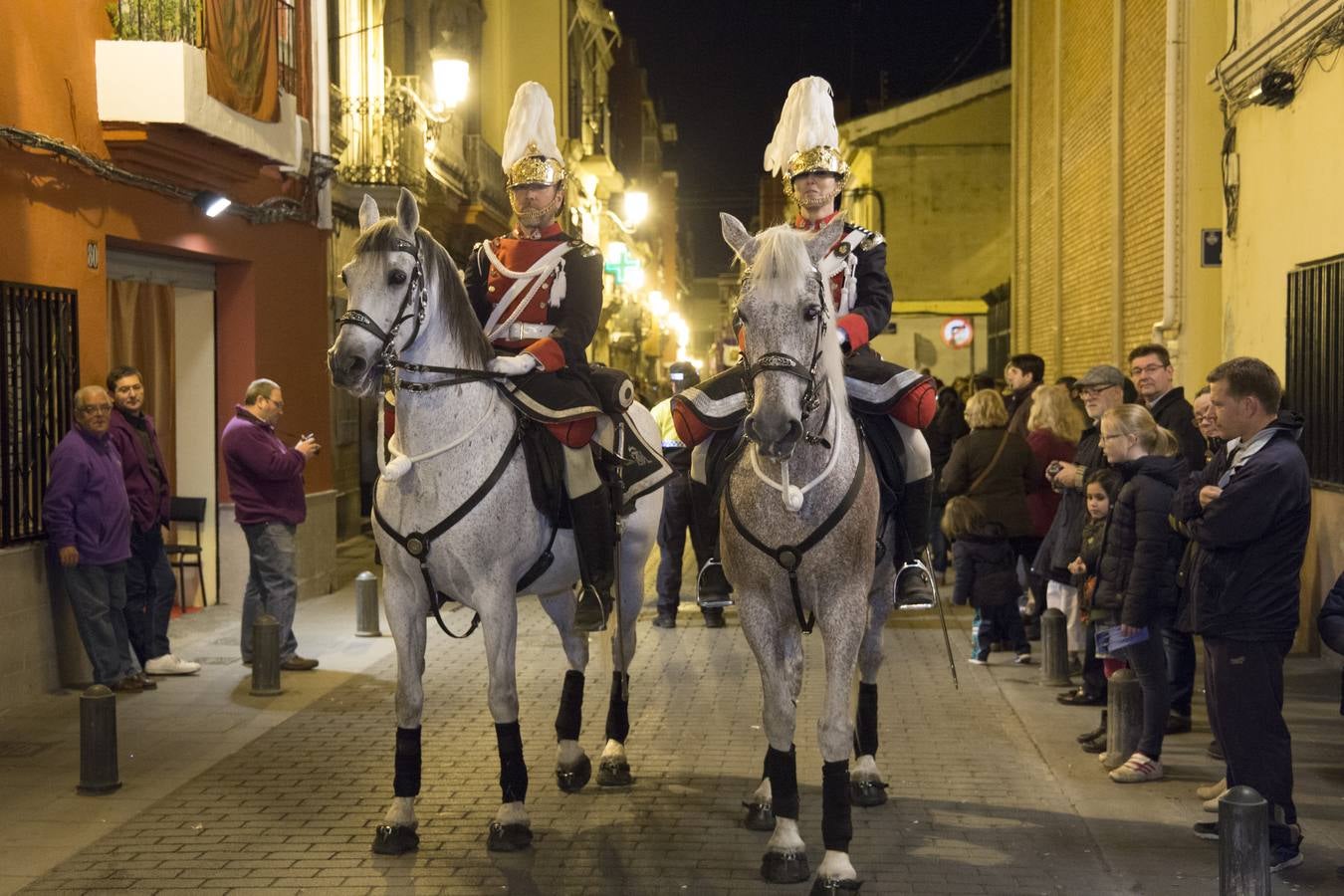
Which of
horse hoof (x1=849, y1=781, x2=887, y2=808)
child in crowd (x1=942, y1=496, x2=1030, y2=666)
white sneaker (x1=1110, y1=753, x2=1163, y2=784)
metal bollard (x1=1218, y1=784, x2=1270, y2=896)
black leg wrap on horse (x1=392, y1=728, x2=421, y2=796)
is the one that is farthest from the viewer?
child in crowd (x1=942, y1=496, x2=1030, y2=666)

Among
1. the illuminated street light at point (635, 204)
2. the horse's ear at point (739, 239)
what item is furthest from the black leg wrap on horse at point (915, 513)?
the illuminated street light at point (635, 204)

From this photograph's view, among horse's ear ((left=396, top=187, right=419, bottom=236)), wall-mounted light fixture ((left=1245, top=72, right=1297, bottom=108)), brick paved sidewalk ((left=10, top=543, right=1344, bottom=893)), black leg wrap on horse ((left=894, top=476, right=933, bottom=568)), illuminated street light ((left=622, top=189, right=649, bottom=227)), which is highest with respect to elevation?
illuminated street light ((left=622, top=189, right=649, bottom=227))

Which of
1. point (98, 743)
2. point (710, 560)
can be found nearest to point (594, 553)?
point (710, 560)

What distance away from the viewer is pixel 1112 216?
60.2ft

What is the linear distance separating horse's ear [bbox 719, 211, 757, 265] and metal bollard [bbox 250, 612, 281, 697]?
5.44 m

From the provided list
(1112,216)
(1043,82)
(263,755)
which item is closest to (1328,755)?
(263,755)

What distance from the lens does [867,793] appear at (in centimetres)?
755

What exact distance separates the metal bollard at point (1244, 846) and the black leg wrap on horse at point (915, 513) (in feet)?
7.04

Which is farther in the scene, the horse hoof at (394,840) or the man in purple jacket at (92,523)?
the man in purple jacket at (92,523)

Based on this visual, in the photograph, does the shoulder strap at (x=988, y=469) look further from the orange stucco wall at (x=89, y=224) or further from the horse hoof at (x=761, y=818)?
the orange stucco wall at (x=89, y=224)

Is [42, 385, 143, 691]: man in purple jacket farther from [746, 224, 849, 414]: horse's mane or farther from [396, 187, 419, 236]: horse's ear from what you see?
[746, 224, 849, 414]: horse's mane

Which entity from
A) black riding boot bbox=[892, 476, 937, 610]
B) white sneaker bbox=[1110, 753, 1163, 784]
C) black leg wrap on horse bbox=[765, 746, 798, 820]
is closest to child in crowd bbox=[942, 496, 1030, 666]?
white sneaker bbox=[1110, 753, 1163, 784]

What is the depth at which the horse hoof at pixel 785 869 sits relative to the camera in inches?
246

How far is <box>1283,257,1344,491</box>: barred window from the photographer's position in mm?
10758
